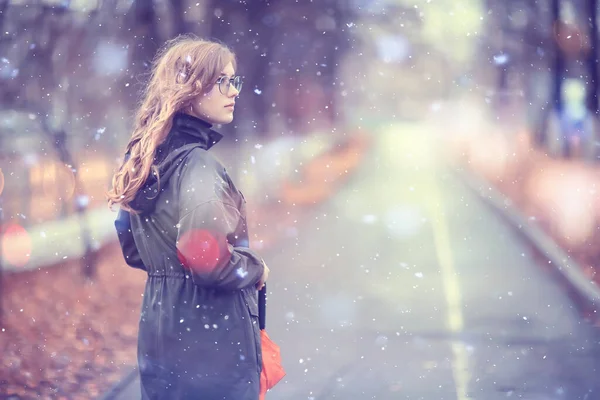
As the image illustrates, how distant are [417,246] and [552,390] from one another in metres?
8.64

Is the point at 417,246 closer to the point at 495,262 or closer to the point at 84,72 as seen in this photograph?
the point at 495,262

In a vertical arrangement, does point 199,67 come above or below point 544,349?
above

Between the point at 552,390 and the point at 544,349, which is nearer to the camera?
the point at 552,390

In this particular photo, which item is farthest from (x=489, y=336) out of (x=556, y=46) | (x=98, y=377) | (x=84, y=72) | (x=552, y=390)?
(x=556, y=46)

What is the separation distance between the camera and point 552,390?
6.15 meters

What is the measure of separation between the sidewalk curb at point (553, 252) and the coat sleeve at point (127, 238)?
21.4ft

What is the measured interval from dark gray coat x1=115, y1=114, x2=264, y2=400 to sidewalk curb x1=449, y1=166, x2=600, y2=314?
655 centimetres

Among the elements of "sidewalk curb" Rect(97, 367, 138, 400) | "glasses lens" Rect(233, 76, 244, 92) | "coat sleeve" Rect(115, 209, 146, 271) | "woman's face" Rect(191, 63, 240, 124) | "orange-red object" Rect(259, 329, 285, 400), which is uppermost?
"glasses lens" Rect(233, 76, 244, 92)

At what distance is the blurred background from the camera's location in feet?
22.9

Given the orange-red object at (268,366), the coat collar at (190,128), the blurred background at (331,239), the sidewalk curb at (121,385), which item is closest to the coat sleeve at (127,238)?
the coat collar at (190,128)

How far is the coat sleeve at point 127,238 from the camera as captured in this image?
335 cm

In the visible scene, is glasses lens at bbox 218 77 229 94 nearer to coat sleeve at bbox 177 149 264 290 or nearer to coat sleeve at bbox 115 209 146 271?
coat sleeve at bbox 177 149 264 290

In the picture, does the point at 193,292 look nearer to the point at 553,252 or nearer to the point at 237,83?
the point at 237,83

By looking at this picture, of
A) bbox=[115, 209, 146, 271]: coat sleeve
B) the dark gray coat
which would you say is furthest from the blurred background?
the dark gray coat
